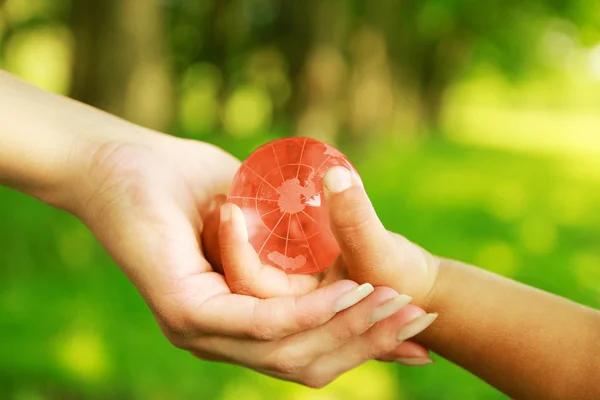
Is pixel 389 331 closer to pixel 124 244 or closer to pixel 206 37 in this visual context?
pixel 124 244

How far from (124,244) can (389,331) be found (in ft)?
2.89

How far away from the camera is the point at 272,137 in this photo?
10188 millimetres

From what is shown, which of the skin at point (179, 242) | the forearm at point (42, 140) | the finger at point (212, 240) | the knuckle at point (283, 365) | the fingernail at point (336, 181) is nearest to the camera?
the fingernail at point (336, 181)

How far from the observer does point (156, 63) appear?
8.24 metres

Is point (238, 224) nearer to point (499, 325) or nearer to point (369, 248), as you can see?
point (369, 248)

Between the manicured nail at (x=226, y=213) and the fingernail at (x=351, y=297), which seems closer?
the fingernail at (x=351, y=297)

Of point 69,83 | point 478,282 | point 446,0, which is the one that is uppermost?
point 446,0

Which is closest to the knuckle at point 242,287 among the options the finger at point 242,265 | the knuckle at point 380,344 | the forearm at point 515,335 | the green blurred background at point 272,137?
the finger at point 242,265

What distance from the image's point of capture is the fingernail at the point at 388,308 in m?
1.94

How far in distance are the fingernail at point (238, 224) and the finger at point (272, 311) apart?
166 mm

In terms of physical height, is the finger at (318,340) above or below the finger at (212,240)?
below

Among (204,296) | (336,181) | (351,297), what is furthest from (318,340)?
(336,181)

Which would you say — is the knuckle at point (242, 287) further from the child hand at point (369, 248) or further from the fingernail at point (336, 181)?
the fingernail at point (336, 181)

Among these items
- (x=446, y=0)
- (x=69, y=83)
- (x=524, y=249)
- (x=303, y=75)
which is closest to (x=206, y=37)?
(x=446, y=0)
